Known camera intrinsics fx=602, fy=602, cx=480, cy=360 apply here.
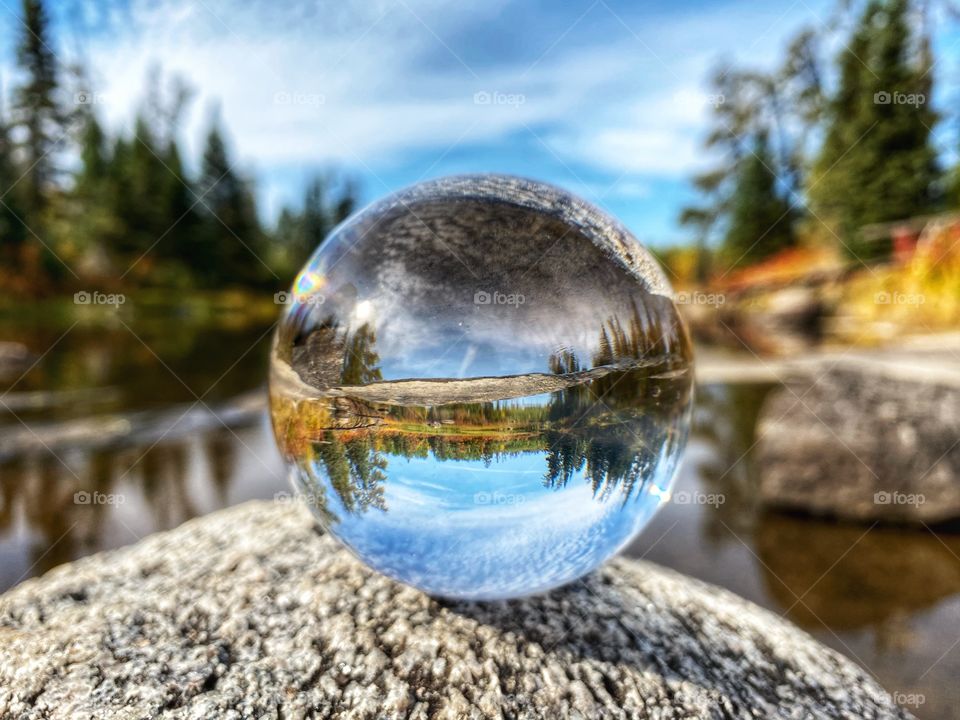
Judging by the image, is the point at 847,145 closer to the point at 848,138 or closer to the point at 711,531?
the point at 848,138

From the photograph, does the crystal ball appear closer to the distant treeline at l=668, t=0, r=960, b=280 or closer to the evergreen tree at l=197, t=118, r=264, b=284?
the distant treeline at l=668, t=0, r=960, b=280

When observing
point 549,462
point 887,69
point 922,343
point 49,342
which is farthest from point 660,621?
point 887,69

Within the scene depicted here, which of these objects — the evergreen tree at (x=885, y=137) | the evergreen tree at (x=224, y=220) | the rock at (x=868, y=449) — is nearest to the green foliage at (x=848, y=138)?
the evergreen tree at (x=885, y=137)

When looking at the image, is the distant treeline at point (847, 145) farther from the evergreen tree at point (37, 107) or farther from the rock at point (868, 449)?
the evergreen tree at point (37, 107)

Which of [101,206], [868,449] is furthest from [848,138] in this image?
[101,206]

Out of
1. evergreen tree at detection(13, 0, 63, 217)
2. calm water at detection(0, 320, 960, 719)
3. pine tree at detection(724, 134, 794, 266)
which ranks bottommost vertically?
calm water at detection(0, 320, 960, 719)

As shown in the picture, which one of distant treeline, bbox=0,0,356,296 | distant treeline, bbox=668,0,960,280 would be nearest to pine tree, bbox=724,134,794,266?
distant treeline, bbox=668,0,960,280

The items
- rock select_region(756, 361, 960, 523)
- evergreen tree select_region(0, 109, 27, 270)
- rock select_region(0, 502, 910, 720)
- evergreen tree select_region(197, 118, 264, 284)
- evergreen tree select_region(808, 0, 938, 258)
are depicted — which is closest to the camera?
rock select_region(0, 502, 910, 720)
